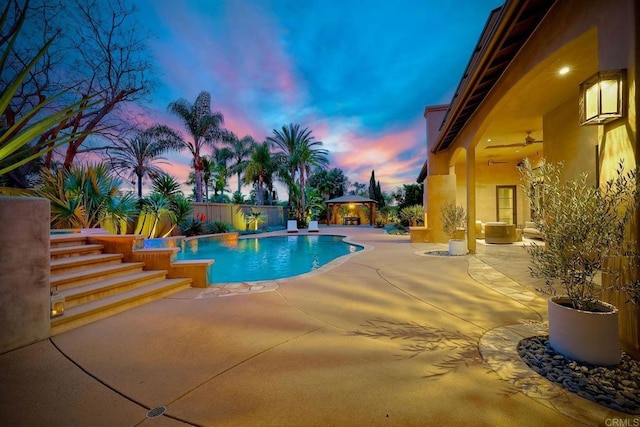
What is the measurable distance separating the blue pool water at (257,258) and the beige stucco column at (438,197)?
3.41 metres

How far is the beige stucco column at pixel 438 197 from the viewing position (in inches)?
439

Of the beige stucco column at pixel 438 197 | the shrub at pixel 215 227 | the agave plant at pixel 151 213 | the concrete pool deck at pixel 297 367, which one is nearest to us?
the concrete pool deck at pixel 297 367

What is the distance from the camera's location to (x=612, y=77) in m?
2.45

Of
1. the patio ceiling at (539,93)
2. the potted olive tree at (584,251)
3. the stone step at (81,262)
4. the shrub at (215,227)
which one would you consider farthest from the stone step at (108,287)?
the shrub at (215,227)

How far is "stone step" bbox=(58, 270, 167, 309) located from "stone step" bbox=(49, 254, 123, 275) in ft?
1.68

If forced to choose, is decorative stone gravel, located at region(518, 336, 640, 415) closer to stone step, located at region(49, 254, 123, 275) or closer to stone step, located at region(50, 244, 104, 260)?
stone step, located at region(49, 254, 123, 275)

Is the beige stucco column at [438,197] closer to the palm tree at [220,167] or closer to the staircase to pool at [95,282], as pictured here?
the staircase to pool at [95,282]

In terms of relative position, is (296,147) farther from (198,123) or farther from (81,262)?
(81,262)

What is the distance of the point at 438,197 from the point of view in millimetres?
11266

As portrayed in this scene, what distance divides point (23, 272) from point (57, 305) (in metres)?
0.65

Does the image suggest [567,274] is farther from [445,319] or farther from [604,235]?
[445,319]

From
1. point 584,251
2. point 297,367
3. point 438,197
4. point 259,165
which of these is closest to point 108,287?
point 297,367

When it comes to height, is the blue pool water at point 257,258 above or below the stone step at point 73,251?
below

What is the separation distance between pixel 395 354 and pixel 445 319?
1.22 meters
